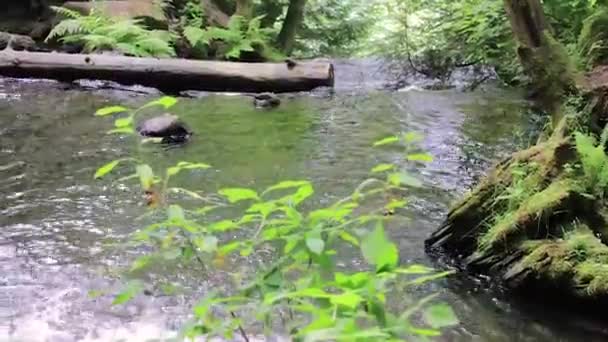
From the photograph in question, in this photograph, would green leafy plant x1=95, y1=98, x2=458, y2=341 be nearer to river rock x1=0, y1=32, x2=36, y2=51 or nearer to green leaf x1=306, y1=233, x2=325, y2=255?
green leaf x1=306, y1=233, x2=325, y2=255

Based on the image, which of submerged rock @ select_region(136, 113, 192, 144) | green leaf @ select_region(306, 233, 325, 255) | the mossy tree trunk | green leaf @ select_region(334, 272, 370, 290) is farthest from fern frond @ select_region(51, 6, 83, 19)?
green leaf @ select_region(334, 272, 370, 290)

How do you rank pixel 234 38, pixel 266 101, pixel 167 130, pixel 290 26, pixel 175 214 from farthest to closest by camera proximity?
pixel 290 26, pixel 234 38, pixel 266 101, pixel 167 130, pixel 175 214

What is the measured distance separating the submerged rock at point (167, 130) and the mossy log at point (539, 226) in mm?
3316

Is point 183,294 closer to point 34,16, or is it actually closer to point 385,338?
point 385,338

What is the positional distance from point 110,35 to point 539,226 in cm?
844

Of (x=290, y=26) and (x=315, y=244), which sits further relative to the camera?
(x=290, y=26)

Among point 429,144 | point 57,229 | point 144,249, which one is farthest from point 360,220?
point 429,144

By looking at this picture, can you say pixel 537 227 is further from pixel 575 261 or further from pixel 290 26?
pixel 290 26

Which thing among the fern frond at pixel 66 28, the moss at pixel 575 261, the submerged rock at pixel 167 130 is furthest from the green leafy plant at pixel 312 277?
the fern frond at pixel 66 28

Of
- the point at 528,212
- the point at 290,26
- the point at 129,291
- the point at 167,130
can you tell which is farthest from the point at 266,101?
the point at 129,291

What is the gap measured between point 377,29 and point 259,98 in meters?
7.59

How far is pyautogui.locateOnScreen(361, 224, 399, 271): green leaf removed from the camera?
1.31 metres

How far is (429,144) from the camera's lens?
7.19 metres

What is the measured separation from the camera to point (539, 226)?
162 inches
